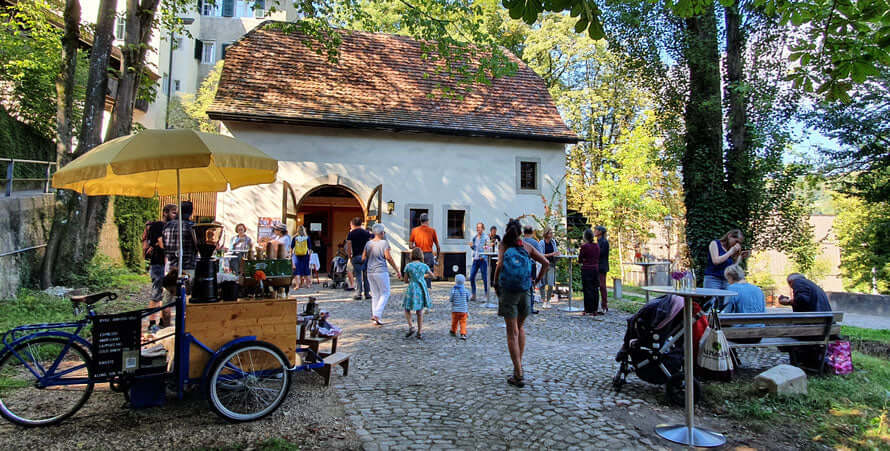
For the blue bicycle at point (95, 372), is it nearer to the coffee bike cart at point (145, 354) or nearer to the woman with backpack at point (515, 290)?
the coffee bike cart at point (145, 354)

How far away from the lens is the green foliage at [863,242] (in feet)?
61.9

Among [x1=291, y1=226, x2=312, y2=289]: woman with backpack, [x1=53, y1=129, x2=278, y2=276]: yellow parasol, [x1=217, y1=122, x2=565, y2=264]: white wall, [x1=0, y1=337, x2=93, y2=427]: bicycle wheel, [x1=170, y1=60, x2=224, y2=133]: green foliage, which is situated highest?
[x1=170, y1=60, x2=224, y2=133]: green foliage

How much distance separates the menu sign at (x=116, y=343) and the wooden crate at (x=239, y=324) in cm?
39

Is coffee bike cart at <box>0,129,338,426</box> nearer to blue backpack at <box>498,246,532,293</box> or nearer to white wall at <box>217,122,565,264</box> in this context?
blue backpack at <box>498,246,532,293</box>

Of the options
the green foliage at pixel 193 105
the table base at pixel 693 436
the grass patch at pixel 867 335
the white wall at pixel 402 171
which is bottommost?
the grass patch at pixel 867 335

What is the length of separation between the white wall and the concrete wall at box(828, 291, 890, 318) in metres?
9.13

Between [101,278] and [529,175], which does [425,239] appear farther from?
[529,175]

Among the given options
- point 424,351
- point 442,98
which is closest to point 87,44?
point 442,98

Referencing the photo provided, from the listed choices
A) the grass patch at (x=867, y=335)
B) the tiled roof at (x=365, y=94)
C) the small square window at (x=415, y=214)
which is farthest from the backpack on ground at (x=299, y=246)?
the grass patch at (x=867, y=335)

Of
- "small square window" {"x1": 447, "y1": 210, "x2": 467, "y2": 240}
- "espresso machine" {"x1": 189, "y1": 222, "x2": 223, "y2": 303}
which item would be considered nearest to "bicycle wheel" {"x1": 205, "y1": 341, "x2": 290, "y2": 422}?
"espresso machine" {"x1": 189, "y1": 222, "x2": 223, "y2": 303}

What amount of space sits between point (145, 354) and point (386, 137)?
13.4 metres

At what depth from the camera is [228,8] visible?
4269cm

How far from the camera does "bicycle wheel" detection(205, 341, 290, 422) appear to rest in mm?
3934

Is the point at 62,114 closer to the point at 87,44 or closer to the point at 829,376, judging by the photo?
the point at 87,44
